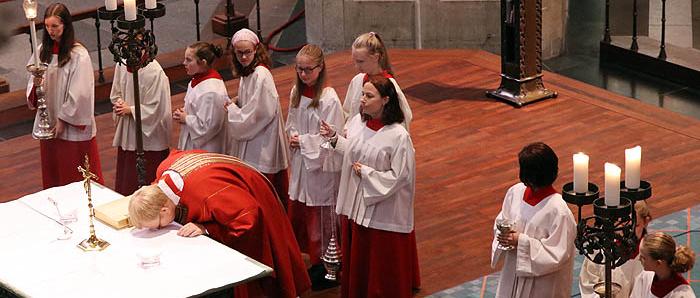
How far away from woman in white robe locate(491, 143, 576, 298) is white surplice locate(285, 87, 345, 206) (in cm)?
174

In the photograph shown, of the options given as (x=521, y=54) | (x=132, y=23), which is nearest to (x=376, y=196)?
(x=132, y=23)

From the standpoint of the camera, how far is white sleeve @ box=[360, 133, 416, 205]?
753 centimetres

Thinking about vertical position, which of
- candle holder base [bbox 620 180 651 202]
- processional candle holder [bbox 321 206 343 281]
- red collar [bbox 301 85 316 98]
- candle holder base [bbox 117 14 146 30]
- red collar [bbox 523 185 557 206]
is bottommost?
processional candle holder [bbox 321 206 343 281]

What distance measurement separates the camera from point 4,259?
22.7ft

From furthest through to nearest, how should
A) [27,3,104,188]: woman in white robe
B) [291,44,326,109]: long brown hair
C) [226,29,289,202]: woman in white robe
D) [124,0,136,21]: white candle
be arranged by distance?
[27,3,104,188]: woman in white robe, [226,29,289,202]: woman in white robe, [291,44,326,109]: long brown hair, [124,0,136,21]: white candle

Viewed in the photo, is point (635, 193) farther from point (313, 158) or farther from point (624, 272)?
point (313, 158)

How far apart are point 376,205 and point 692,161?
129 inches

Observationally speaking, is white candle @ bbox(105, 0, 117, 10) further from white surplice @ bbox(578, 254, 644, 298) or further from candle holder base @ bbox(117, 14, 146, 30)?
white surplice @ bbox(578, 254, 644, 298)

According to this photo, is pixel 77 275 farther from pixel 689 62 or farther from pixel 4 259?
pixel 689 62

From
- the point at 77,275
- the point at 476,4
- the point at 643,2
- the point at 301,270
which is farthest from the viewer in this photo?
the point at 643,2

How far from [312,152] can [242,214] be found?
3.93ft

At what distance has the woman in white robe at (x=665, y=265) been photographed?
618 centimetres

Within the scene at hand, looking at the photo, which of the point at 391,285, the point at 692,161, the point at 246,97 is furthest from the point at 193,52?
the point at 692,161

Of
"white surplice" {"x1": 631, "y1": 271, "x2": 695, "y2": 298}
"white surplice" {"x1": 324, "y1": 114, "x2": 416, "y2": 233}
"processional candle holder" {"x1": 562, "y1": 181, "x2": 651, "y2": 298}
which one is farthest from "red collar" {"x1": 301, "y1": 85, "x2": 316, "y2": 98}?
"processional candle holder" {"x1": 562, "y1": 181, "x2": 651, "y2": 298}
